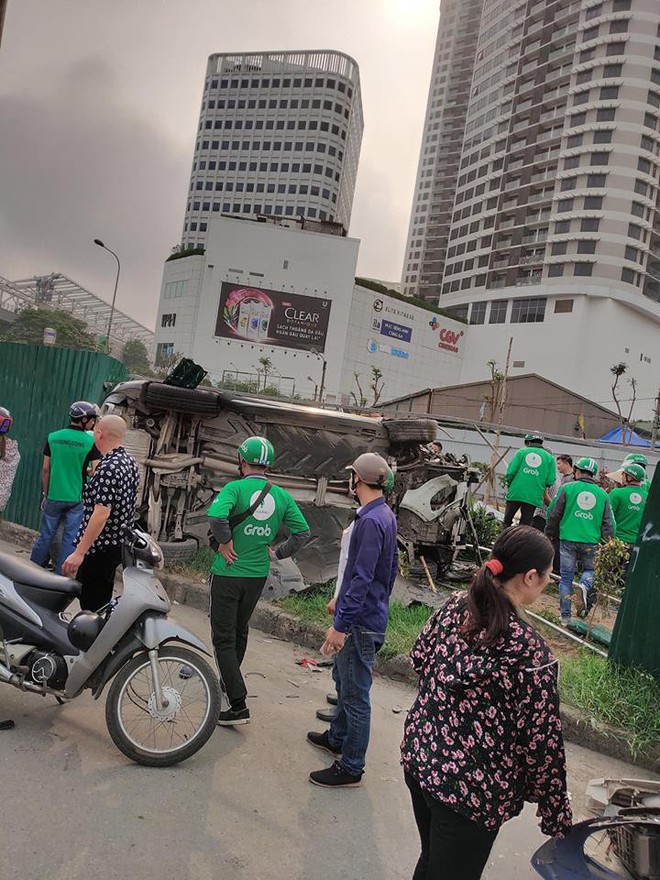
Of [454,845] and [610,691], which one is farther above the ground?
[454,845]

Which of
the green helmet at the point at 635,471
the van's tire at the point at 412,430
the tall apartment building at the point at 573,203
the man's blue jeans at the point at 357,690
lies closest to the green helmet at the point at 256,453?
the man's blue jeans at the point at 357,690

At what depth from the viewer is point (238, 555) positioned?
3.63 m

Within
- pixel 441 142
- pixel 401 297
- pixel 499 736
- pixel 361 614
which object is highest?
pixel 441 142

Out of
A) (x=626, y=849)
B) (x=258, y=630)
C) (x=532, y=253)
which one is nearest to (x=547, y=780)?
(x=626, y=849)

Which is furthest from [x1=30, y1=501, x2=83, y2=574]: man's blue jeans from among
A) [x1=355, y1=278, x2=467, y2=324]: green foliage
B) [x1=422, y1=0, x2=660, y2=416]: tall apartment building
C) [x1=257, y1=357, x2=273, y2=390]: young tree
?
[x1=422, y1=0, x2=660, y2=416]: tall apartment building

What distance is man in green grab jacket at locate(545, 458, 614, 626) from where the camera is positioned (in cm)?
641

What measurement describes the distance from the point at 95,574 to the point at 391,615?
2917 millimetres

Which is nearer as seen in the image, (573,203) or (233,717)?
(233,717)

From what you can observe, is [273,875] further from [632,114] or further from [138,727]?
[632,114]

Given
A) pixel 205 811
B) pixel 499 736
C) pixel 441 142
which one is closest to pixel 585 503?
pixel 205 811

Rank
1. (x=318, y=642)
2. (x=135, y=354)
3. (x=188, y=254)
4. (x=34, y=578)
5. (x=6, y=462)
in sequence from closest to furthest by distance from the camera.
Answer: (x=34, y=578), (x=318, y=642), (x=6, y=462), (x=188, y=254), (x=135, y=354)

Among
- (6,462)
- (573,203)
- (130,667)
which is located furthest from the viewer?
(573,203)

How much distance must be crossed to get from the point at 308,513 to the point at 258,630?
150 centimetres

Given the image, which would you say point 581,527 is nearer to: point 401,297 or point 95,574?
point 95,574
